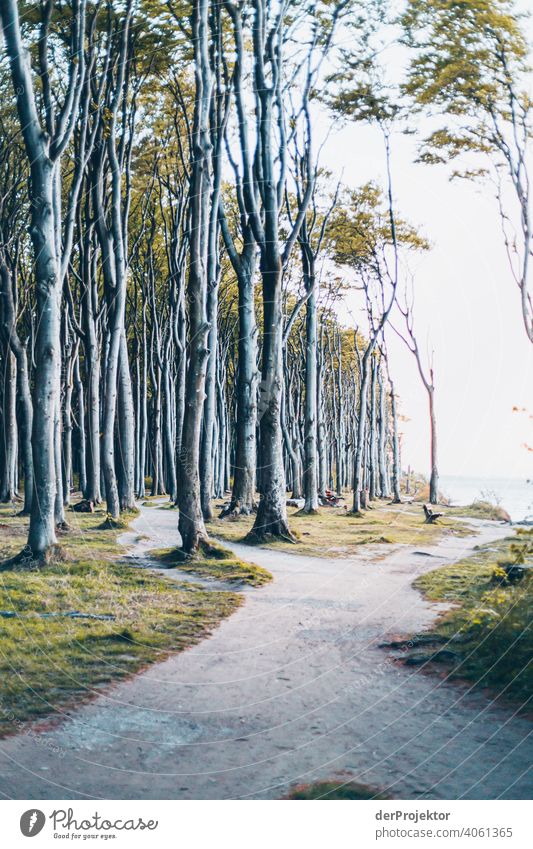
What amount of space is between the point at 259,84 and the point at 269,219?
2.13 metres

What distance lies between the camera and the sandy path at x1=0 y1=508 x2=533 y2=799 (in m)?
3.96

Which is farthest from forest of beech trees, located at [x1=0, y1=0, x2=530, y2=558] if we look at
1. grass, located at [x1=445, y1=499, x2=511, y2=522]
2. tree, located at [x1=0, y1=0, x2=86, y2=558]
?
grass, located at [x1=445, y1=499, x2=511, y2=522]

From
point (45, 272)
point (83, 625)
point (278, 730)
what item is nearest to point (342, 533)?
point (45, 272)

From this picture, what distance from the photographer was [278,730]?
4652 millimetres

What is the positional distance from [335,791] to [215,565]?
591 centimetres

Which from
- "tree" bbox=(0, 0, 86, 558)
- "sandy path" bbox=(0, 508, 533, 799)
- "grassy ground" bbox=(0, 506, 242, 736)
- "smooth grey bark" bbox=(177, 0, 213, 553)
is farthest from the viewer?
"smooth grey bark" bbox=(177, 0, 213, 553)

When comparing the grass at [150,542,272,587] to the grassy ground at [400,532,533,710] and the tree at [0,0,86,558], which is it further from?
the grassy ground at [400,532,533,710]

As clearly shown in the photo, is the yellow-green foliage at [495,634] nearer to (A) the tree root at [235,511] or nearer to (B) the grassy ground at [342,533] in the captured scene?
(B) the grassy ground at [342,533]

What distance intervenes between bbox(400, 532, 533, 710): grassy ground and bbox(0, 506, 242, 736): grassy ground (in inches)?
78.5

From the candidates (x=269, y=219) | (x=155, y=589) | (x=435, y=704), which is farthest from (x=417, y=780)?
(x=269, y=219)

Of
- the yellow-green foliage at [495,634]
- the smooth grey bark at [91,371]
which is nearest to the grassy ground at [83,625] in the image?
the yellow-green foliage at [495,634]

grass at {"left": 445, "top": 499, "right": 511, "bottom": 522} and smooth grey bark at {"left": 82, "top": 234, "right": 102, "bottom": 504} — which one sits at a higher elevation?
smooth grey bark at {"left": 82, "top": 234, "right": 102, "bottom": 504}

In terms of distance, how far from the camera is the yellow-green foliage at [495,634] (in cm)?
530

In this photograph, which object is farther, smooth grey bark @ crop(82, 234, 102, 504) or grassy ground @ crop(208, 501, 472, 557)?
smooth grey bark @ crop(82, 234, 102, 504)
